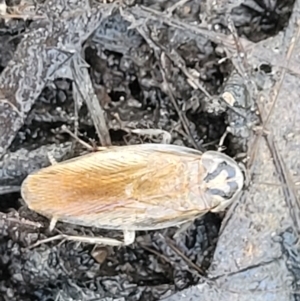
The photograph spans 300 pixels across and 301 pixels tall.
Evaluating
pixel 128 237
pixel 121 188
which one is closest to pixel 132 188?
pixel 121 188

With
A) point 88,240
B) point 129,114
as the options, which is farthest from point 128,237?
point 129,114

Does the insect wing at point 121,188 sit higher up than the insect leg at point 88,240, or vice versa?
the insect wing at point 121,188

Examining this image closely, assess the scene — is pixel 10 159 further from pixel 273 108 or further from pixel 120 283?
pixel 273 108

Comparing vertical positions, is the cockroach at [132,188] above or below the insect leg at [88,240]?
above

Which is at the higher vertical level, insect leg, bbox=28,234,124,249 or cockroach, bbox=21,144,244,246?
cockroach, bbox=21,144,244,246

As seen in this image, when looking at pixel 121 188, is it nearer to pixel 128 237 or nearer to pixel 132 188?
pixel 132 188

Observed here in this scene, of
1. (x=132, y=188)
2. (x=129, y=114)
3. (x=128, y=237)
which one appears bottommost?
(x=128, y=237)

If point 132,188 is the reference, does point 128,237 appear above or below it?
below

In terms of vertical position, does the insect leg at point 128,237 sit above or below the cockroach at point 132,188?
below

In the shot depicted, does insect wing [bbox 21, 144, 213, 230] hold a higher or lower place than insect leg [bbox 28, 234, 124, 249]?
higher
